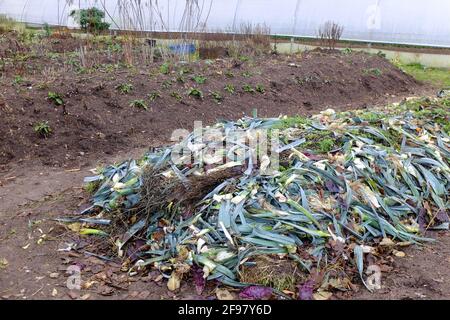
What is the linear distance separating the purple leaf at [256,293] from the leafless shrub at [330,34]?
9371mm

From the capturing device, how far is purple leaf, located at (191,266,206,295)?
8.82 ft

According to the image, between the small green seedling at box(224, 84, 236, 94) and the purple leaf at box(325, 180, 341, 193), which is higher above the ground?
the small green seedling at box(224, 84, 236, 94)

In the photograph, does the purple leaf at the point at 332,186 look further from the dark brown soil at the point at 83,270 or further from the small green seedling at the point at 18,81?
the small green seedling at the point at 18,81

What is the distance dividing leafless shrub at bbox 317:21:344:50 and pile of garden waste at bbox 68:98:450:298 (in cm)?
789

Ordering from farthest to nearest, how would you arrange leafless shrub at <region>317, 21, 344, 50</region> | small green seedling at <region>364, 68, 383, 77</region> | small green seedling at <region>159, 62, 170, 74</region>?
leafless shrub at <region>317, 21, 344, 50</region>, small green seedling at <region>364, 68, 383, 77</region>, small green seedling at <region>159, 62, 170, 74</region>

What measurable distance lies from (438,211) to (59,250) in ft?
8.47

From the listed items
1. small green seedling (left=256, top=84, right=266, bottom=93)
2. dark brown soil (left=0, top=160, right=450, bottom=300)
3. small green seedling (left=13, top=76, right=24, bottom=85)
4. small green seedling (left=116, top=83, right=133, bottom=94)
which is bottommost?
dark brown soil (left=0, top=160, right=450, bottom=300)

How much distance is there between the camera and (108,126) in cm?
566

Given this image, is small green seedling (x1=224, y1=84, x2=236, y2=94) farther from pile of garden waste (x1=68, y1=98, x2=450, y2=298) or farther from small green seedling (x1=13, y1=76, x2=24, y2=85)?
pile of garden waste (x1=68, y1=98, x2=450, y2=298)

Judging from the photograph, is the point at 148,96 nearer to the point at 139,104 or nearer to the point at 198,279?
the point at 139,104

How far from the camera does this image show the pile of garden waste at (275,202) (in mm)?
2850

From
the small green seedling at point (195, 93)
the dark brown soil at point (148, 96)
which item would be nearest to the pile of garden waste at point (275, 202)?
the dark brown soil at point (148, 96)

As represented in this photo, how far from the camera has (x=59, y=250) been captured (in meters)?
3.11

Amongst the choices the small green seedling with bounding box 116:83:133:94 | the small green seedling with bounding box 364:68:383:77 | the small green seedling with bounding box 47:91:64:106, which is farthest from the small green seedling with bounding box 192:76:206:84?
the small green seedling with bounding box 364:68:383:77
